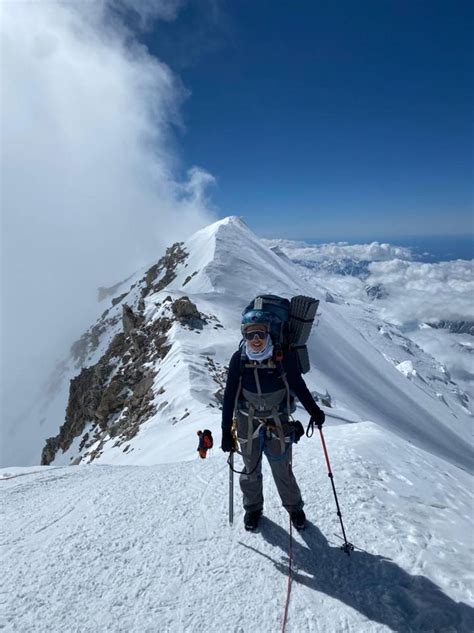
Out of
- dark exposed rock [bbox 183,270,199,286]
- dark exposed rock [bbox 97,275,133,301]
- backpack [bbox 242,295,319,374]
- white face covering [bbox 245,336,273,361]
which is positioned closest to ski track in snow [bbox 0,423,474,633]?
backpack [bbox 242,295,319,374]

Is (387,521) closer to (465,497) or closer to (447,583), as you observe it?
(447,583)

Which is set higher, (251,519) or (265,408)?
(265,408)

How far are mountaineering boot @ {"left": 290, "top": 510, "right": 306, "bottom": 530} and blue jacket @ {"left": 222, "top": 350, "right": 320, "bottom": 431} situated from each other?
1.48 m

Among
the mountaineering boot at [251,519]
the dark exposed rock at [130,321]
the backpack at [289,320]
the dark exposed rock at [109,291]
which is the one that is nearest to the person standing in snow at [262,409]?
the mountaineering boot at [251,519]

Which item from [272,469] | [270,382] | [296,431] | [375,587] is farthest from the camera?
[272,469]

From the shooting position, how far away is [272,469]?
5.27 meters

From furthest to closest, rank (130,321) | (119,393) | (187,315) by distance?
(130,321) < (187,315) < (119,393)

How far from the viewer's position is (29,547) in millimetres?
5234

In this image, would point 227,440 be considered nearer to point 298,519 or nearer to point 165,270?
point 298,519

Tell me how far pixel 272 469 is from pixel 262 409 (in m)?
0.91

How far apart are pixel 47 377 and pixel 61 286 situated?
312 ft

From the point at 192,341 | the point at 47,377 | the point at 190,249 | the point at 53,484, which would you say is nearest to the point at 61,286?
the point at 47,377

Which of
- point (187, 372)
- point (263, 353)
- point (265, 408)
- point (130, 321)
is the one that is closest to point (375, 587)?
point (265, 408)

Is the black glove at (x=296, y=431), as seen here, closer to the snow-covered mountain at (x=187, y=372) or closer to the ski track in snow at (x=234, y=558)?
the ski track in snow at (x=234, y=558)
